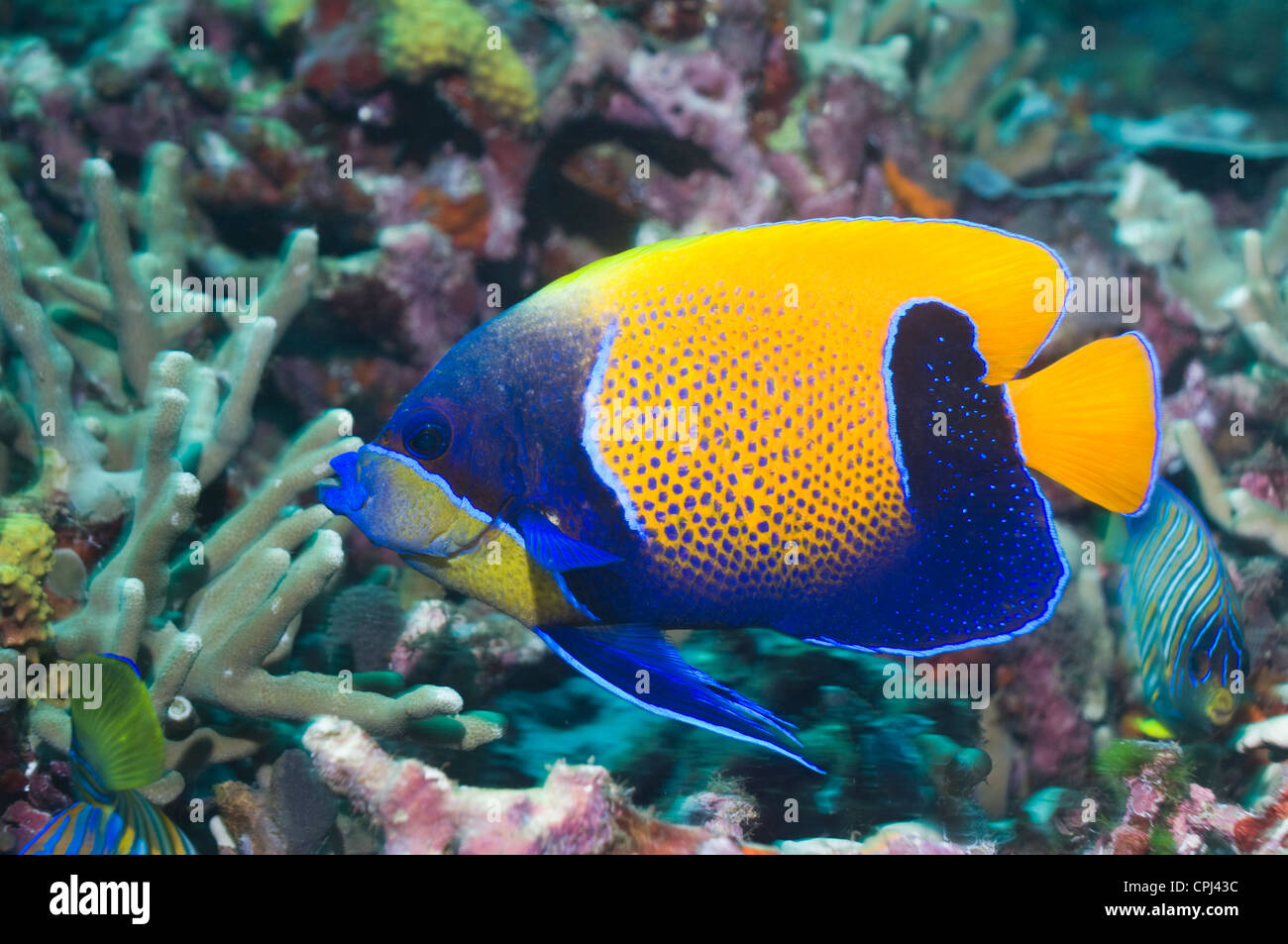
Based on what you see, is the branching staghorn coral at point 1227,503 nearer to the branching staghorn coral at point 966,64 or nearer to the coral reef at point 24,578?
the branching staghorn coral at point 966,64

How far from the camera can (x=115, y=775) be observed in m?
1.33

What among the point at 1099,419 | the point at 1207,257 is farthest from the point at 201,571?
the point at 1207,257

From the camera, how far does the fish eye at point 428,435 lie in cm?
125

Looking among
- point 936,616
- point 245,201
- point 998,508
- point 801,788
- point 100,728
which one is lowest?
point 801,788

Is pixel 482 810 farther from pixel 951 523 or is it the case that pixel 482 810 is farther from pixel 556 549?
pixel 951 523

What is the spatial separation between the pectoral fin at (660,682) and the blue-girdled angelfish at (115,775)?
2.32 ft

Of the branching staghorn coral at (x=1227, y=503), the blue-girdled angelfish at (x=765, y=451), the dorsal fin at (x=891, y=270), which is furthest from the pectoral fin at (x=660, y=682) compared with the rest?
the branching staghorn coral at (x=1227, y=503)

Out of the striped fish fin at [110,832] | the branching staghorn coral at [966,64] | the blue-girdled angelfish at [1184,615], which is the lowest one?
the striped fish fin at [110,832]

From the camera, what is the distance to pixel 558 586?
4.13 ft

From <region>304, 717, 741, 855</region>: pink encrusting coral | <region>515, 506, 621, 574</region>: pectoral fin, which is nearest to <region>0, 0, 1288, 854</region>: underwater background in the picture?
<region>304, 717, 741, 855</region>: pink encrusting coral

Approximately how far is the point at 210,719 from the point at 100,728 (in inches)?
24.1

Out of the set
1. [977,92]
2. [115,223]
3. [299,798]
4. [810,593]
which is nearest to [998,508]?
[810,593]

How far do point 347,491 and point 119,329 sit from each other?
2.04m
